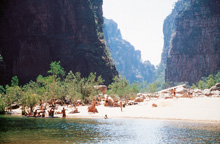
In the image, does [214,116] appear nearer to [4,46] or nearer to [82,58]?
[82,58]

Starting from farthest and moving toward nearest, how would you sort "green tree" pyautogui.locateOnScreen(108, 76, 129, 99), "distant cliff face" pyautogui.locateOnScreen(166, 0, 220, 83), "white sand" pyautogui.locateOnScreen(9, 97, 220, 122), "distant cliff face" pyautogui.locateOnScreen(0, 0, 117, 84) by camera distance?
"distant cliff face" pyautogui.locateOnScreen(166, 0, 220, 83) < "distant cliff face" pyautogui.locateOnScreen(0, 0, 117, 84) < "green tree" pyautogui.locateOnScreen(108, 76, 129, 99) < "white sand" pyautogui.locateOnScreen(9, 97, 220, 122)

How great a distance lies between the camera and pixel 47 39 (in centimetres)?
11169

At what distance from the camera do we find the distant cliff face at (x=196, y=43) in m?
165

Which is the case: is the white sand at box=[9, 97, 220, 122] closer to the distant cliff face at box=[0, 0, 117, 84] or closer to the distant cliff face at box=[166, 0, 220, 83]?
the distant cliff face at box=[0, 0, 117, 84]

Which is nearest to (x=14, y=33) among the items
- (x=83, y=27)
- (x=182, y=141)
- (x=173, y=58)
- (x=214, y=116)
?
(x=83, y=27)

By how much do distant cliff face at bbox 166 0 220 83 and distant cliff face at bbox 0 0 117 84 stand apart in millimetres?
87418

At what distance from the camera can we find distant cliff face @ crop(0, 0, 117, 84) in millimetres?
105875

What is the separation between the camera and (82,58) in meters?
109

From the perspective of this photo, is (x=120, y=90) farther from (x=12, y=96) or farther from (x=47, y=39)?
(x=47, y=39)

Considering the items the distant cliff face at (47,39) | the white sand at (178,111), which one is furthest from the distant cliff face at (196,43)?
the white sand at (178,111)

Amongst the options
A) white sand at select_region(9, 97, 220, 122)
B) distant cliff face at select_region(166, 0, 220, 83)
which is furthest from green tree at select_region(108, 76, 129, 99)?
distant cliff face at select_region(166, 0, 220, 83)

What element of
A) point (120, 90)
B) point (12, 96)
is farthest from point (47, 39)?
point (12, 96)

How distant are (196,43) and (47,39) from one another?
121m

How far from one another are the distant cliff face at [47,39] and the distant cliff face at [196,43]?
8742 centimetres
